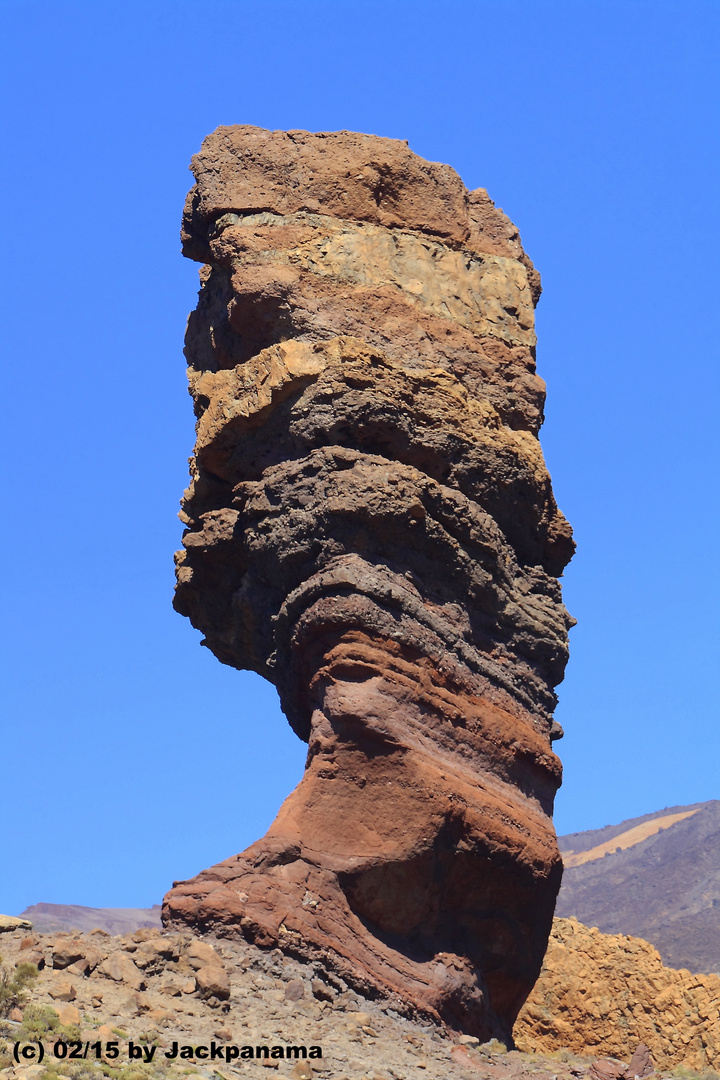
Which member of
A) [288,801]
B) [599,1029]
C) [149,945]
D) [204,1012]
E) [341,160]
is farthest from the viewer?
[599,1029]

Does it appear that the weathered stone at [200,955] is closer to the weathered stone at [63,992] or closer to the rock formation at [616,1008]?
the weathered stone at [63,992]

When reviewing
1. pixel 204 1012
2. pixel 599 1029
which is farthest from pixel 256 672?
pixel 599 1029

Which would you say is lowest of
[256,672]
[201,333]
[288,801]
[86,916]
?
[288,801]

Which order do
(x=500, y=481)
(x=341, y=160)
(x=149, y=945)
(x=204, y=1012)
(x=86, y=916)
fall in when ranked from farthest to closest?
(x=86, y=916) < (x=341, y=160) < (x=500, y=481) < (x=149, y=945) < (x=204, y=1012)

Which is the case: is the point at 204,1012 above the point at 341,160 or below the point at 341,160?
below

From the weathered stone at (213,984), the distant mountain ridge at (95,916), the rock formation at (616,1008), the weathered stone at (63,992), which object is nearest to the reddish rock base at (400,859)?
the weathered stone at (213,984)

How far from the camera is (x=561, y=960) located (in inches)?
864

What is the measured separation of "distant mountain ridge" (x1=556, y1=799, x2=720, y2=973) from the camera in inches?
2569

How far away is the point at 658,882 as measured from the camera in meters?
84.2

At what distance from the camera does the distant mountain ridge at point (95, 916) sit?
95.6 m

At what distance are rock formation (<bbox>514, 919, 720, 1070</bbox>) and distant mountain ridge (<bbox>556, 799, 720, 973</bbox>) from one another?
36727mm

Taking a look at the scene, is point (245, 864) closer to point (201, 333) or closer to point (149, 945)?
point (149, 945)

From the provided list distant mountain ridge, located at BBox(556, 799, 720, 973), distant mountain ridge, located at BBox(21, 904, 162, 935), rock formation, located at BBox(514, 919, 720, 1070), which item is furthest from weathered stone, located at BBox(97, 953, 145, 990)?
distant mountain ridge, located at BBox(21, 904, 162, 935)

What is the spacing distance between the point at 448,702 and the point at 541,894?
8.43 ft
